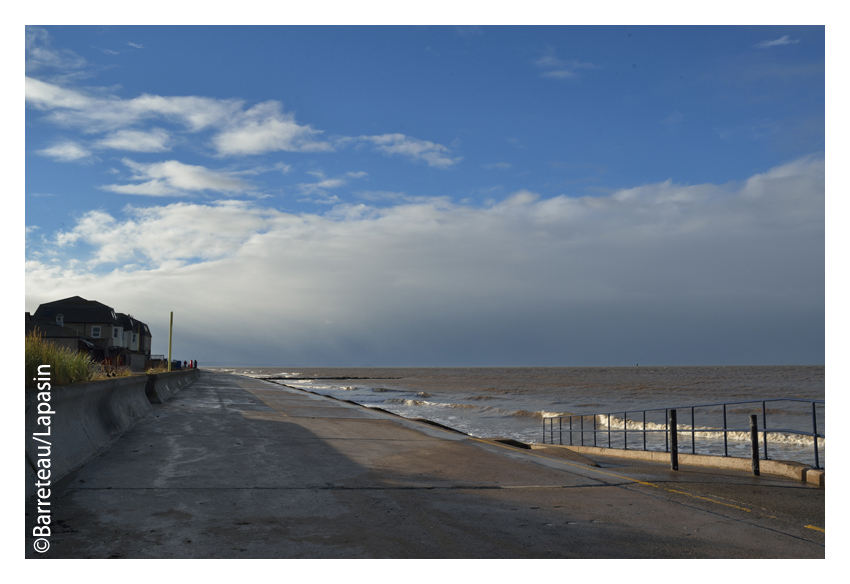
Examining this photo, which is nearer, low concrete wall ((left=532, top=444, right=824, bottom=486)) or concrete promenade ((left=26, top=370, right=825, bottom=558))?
concrete promenade ((left=26, top=370, right=825, bottom=558))

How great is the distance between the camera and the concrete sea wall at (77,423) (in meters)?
6.06

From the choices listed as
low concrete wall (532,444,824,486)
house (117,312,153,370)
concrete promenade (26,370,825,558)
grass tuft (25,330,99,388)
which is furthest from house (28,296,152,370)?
low concrete wall (532,444,824,486)

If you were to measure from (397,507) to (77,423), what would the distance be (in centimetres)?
492

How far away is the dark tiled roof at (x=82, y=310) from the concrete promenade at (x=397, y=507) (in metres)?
60.4

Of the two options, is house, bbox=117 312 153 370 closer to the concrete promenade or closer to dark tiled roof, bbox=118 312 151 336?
dark tiled roof, bbox=118 312 151 336

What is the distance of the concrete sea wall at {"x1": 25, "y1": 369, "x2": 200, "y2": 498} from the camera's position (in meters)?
6.06

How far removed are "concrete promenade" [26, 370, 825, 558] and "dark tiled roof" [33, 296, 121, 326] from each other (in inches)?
2380

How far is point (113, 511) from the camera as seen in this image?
5543 millimetres

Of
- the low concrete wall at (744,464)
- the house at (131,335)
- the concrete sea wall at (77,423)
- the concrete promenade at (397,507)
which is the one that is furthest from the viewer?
the house at (131,335)

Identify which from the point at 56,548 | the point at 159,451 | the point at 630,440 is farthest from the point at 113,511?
the point at 630,440

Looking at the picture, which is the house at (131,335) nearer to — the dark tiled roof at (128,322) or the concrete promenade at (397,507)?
the dark tiled roof at (128,322)

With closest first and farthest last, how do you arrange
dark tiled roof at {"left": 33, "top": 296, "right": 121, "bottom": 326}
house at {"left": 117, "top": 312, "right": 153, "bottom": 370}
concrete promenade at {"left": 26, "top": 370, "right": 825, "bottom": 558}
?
concrete promenade at {"left": 26, "top": 370, "right": 825, "bottom": 558} → dark tiled roof at {"left": 33, "top": 296, "right": 121, "bottom": 326} → house at {"left": 117, "top": 312, "right": 153, "bottom": 370}

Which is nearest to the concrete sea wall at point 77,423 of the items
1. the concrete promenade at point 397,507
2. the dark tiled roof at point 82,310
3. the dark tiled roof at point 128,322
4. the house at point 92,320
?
the concrete promenade at point 397,507

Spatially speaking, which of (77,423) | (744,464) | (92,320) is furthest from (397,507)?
(92,320)
